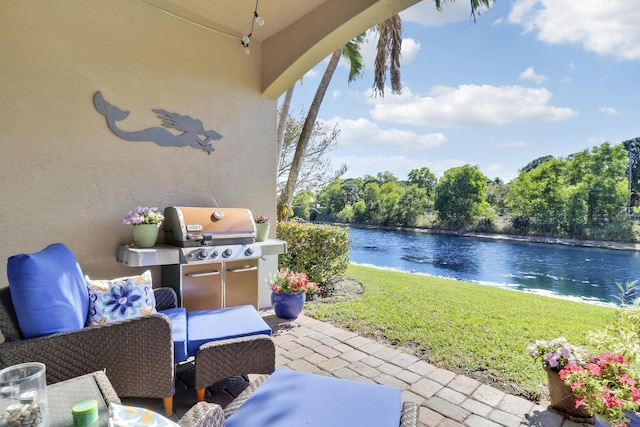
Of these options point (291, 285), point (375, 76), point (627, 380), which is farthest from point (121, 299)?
point (375, 76)

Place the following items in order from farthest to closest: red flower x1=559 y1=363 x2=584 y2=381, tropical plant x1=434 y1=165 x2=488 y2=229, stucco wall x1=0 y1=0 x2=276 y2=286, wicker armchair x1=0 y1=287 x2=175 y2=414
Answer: tropical plant x1=434 y1=165 x2=488 y2=229
stucco wall x1=0 y1=0 x2=276 y2=286
red flower x1=559 y1=363 x2=584 y2=381
wicker armchair x1=0 y1=287 x2=175 y2=414

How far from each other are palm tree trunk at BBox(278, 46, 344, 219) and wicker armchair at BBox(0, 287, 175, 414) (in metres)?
Result: 5.08

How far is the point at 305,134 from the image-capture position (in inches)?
285

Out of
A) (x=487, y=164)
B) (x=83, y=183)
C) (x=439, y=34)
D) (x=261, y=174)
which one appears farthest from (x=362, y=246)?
(x=487, y=164)

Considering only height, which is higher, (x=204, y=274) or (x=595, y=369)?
(x=204, y=274)

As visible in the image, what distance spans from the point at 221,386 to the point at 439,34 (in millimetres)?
13247

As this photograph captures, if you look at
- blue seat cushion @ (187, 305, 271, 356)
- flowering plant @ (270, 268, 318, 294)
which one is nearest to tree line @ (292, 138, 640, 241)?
flowering plant @ (270, 268, 318, 294)

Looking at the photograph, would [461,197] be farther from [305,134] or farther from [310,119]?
[305,134]

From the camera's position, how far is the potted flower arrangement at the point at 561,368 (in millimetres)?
2176

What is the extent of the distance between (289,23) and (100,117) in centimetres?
243

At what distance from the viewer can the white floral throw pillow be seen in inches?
85.4

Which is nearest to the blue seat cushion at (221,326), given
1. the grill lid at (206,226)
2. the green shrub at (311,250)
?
the grill lid at (206,226)

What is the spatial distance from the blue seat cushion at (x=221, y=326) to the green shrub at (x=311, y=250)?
2.77 meters

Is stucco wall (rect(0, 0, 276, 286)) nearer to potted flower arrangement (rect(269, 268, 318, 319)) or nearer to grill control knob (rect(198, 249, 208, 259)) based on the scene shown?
grill control knob (rect(198, 249, 208, 259))
